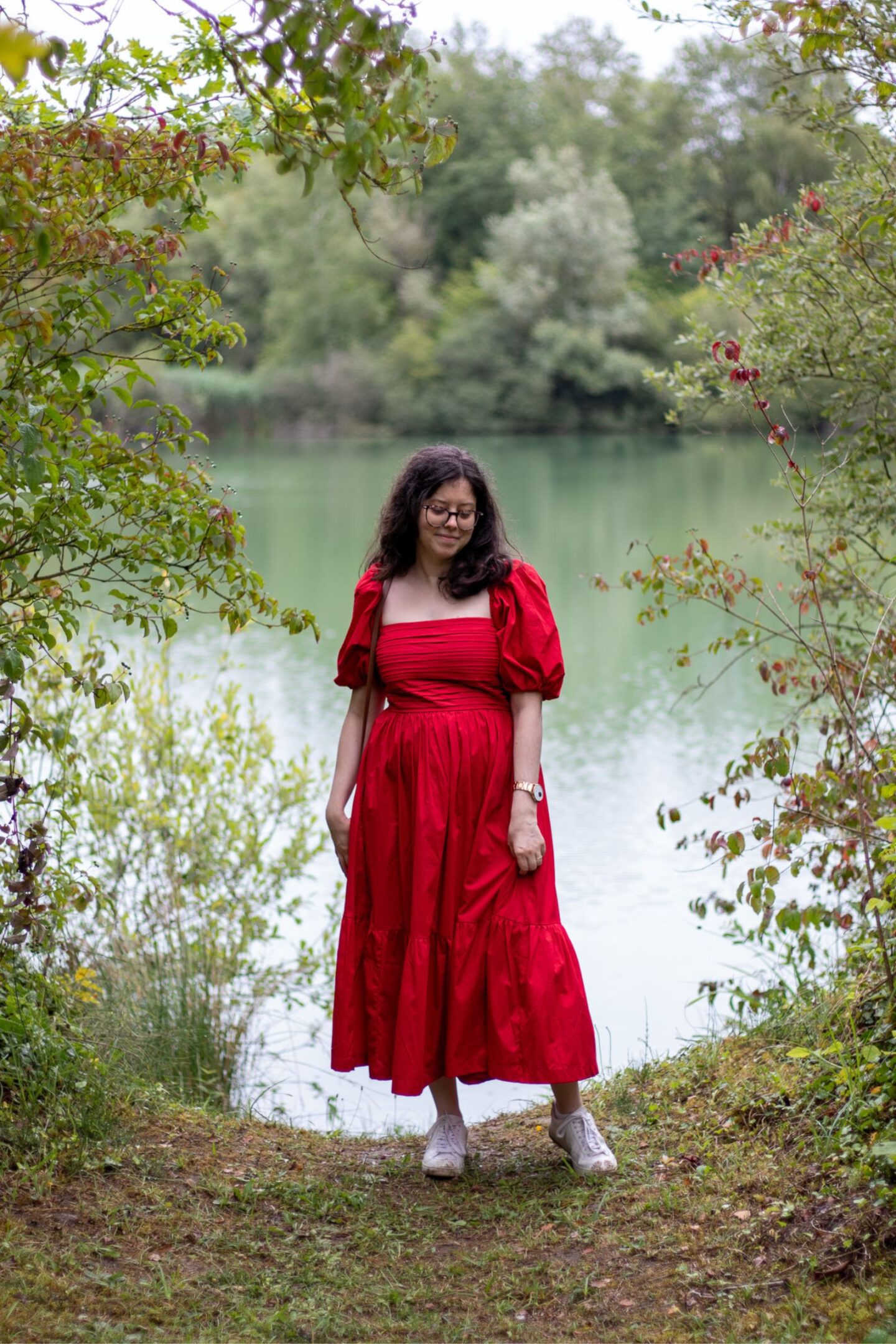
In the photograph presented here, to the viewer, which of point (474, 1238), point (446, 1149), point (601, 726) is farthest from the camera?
point (601, 726)

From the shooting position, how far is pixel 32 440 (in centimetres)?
248

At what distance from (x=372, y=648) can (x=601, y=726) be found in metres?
7.48

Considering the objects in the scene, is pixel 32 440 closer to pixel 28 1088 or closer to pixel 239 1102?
pixel 28 1088

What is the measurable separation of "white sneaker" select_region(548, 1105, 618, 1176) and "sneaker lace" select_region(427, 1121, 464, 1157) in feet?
0.76

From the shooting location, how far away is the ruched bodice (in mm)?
3227

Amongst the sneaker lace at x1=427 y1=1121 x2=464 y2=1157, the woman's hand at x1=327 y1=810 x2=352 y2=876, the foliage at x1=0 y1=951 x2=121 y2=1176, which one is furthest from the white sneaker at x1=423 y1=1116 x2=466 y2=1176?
the foliage at x1=0 y1=951 x2=121 y2=1176

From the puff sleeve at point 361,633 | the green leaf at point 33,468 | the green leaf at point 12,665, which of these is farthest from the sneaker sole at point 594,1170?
the green leaf at point 33,468

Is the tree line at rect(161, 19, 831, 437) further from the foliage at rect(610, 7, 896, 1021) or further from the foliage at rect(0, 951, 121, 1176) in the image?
the foliage at rect(0, 951, 121, 1176)

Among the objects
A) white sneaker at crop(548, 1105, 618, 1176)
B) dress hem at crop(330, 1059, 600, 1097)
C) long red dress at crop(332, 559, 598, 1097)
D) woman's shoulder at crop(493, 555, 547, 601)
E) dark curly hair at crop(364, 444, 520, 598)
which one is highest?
dark curly hair at crop(364, 444, 520, 598)

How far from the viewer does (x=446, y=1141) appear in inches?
130

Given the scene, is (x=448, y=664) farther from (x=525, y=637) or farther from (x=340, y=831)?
(x=340, y=831)

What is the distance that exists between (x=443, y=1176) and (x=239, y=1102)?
5.72 feet

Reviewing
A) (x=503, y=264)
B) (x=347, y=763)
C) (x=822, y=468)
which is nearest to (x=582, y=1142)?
(x=347, y=763)

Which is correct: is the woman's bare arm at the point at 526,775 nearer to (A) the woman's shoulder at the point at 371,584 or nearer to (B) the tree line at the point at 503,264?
(A) the woman's shoulder at the point at 371,584
